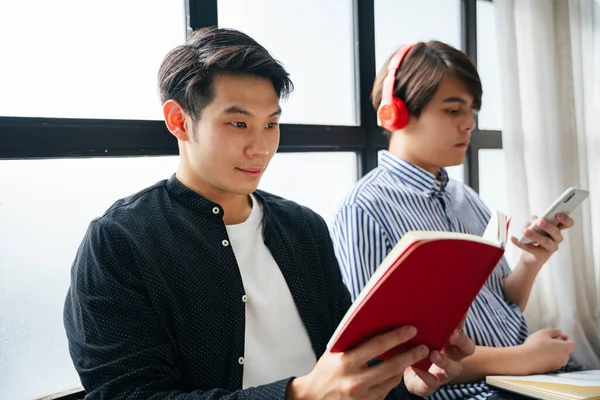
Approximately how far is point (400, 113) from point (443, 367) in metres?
0.76

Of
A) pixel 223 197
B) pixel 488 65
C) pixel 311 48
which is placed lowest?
pixel 223 197

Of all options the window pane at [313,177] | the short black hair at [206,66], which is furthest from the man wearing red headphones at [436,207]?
the short black hair at [206,66]

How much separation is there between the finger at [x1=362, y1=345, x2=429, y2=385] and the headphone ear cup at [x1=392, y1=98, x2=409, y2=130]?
0.84 metres

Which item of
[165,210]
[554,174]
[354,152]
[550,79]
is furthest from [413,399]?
[550,79]

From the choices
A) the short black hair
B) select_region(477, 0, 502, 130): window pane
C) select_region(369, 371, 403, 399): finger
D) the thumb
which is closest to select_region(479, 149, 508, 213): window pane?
select_region(477, 0, 502, 130): window pane

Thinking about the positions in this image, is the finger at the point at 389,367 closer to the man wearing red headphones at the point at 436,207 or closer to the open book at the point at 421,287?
the open book at the point at 421,287

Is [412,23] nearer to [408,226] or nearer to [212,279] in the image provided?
[408,226]

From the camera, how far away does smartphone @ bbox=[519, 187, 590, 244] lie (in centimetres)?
144

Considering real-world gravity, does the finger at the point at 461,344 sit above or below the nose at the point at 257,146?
below

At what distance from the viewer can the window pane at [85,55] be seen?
1.17 m

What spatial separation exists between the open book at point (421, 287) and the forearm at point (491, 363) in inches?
19.6

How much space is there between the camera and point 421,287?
76 centimetres

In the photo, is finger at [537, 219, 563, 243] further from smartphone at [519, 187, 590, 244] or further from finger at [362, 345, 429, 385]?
finger at [362, 345, 429, 385]

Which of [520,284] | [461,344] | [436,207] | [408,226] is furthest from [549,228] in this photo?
[461,344]
